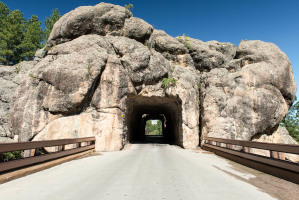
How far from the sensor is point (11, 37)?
30453 millimetres

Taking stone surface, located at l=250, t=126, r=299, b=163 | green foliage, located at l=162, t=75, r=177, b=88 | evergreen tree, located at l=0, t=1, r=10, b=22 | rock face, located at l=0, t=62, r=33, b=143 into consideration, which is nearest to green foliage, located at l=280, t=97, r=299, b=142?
stone surface, located at l=250, t=126, r=299, b=163

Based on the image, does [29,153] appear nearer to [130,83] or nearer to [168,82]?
[130,83]

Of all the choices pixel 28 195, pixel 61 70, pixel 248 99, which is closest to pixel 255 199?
pixel 28 195

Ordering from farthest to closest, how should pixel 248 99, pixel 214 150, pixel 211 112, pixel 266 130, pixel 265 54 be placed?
pixel 265 54
pixel 266 130
pixel 248 99
pixel 211 112
pixel 214 150

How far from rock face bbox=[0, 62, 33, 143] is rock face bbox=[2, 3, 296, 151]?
2594mm

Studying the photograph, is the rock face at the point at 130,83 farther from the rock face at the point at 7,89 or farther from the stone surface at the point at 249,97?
the rock face at the point at 7,89

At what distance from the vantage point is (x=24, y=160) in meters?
5.35

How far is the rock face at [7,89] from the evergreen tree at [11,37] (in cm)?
1548

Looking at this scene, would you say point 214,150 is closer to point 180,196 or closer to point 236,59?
point 180,196

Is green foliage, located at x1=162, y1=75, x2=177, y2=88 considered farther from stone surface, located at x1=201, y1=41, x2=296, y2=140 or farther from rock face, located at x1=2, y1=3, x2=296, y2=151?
stone surface, located at x1=201, y1=41, x2=296, y2=140

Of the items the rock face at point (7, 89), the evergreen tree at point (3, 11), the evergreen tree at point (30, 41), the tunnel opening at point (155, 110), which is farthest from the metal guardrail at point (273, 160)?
the evergreen tree at point (3, 11)

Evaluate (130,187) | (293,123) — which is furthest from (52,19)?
(293,123)

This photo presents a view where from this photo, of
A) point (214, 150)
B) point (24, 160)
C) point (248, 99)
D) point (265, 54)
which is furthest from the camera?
point (265, 54)

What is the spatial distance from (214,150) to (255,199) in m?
8.29
